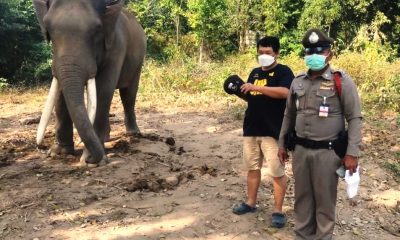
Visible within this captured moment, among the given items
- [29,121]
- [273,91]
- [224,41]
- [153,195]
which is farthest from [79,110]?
[224,41]

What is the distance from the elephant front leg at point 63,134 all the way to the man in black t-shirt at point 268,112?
114 inches

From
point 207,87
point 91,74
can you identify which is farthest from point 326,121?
point 207,87

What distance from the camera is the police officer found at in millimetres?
3746

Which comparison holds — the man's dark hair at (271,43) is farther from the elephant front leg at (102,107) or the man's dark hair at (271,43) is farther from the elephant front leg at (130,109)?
the elephant front leg at (130,109)

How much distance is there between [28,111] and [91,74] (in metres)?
5.89

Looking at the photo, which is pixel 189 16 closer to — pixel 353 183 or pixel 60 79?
pixel 60 79

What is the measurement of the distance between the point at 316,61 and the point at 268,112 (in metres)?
0.87

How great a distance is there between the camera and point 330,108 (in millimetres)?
3828

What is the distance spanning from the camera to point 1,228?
14.6 feet

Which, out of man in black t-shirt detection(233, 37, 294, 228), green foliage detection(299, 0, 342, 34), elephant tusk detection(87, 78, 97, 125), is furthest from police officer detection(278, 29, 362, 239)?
green foliage detection(299, 0, 342, 34)

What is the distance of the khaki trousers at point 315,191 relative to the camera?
152 inches

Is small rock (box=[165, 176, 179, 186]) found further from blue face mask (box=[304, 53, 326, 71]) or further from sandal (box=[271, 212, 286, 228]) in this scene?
blue face mask (box=[304, 53, 326, 71])

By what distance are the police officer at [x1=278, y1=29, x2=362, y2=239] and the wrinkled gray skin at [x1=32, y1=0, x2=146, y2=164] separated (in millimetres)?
2350

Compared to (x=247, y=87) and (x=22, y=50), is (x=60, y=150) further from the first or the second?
(x=22, y=50)
